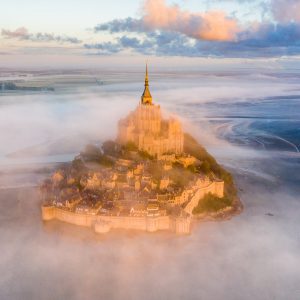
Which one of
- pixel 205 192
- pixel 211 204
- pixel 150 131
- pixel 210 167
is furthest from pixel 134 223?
pixel 150 131

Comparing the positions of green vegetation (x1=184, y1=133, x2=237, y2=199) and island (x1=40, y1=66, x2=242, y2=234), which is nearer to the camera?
island (x1=40, y1=66, x2=242, y2=234)

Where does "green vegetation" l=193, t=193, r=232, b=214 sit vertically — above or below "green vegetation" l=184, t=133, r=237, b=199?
below

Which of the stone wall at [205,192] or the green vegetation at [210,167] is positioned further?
the green vegetation at [210,167]

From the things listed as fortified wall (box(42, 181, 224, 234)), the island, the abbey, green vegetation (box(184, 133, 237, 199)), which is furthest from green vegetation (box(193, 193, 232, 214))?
the abbey

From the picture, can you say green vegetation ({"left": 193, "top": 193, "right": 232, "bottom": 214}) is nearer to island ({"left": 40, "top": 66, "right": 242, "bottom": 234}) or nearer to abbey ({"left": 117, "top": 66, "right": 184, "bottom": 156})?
island ({"left": 40, "top": 66, "right": 242, "bottom": 234})

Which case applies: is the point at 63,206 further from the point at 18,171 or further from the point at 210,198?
the point at 18,171

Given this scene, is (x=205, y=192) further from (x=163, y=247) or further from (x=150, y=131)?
(x=150, y=131)

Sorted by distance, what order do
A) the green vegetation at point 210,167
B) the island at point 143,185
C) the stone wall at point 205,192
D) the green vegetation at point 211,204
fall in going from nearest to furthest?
the island at point 143,185
the stone wall at point 205,192
the green vegetation at point 211,204
the green vegetation at point 210,167

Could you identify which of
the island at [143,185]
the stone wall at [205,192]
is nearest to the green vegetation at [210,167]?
the island at [143,185]

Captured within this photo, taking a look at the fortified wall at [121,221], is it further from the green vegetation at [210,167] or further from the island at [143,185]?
the green vegetation at [210,167]
